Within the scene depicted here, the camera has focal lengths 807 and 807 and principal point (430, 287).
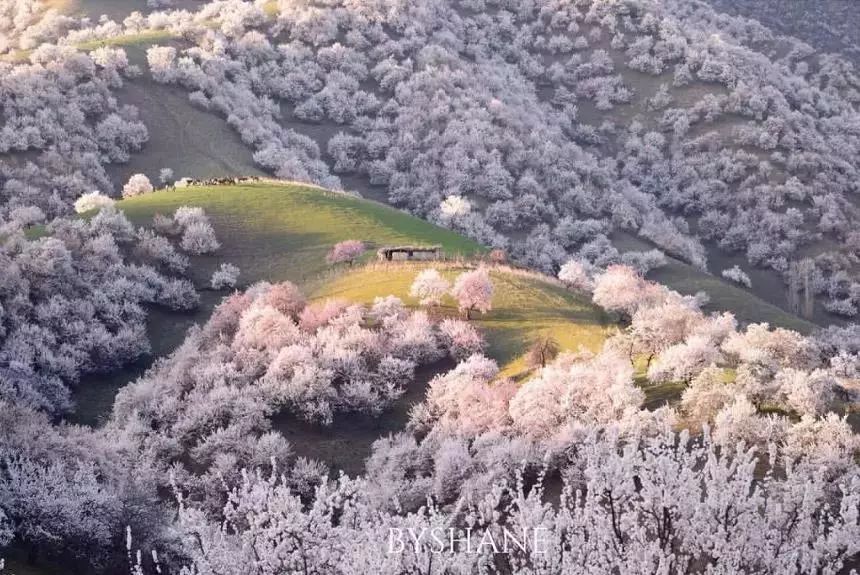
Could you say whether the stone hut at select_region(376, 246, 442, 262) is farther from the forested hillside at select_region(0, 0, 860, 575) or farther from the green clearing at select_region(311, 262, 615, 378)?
the green clearing at select_region(311, 262, 615, 378)

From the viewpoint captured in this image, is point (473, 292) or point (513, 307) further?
point (513, 307)

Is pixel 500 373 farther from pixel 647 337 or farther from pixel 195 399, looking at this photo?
pixel 195 399

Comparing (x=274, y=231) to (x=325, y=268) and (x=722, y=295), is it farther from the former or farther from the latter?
(x=722, y=295)

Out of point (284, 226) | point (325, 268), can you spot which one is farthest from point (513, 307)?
point (284, 226)

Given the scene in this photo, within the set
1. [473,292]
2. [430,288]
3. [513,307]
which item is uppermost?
[473,292]

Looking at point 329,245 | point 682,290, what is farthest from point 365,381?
point 682,290

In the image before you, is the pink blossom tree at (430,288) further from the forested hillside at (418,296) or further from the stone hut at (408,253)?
the stone hut at (408,253)

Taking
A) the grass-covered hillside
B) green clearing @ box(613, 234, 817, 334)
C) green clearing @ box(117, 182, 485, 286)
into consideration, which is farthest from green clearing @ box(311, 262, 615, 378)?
green clearing @ box(613, 234, 817, 334)

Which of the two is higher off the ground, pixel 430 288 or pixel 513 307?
pixel 430 288

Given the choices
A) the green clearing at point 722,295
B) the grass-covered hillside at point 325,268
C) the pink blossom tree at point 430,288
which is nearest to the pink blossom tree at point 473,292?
the grass-covered hillside at point 325,268
